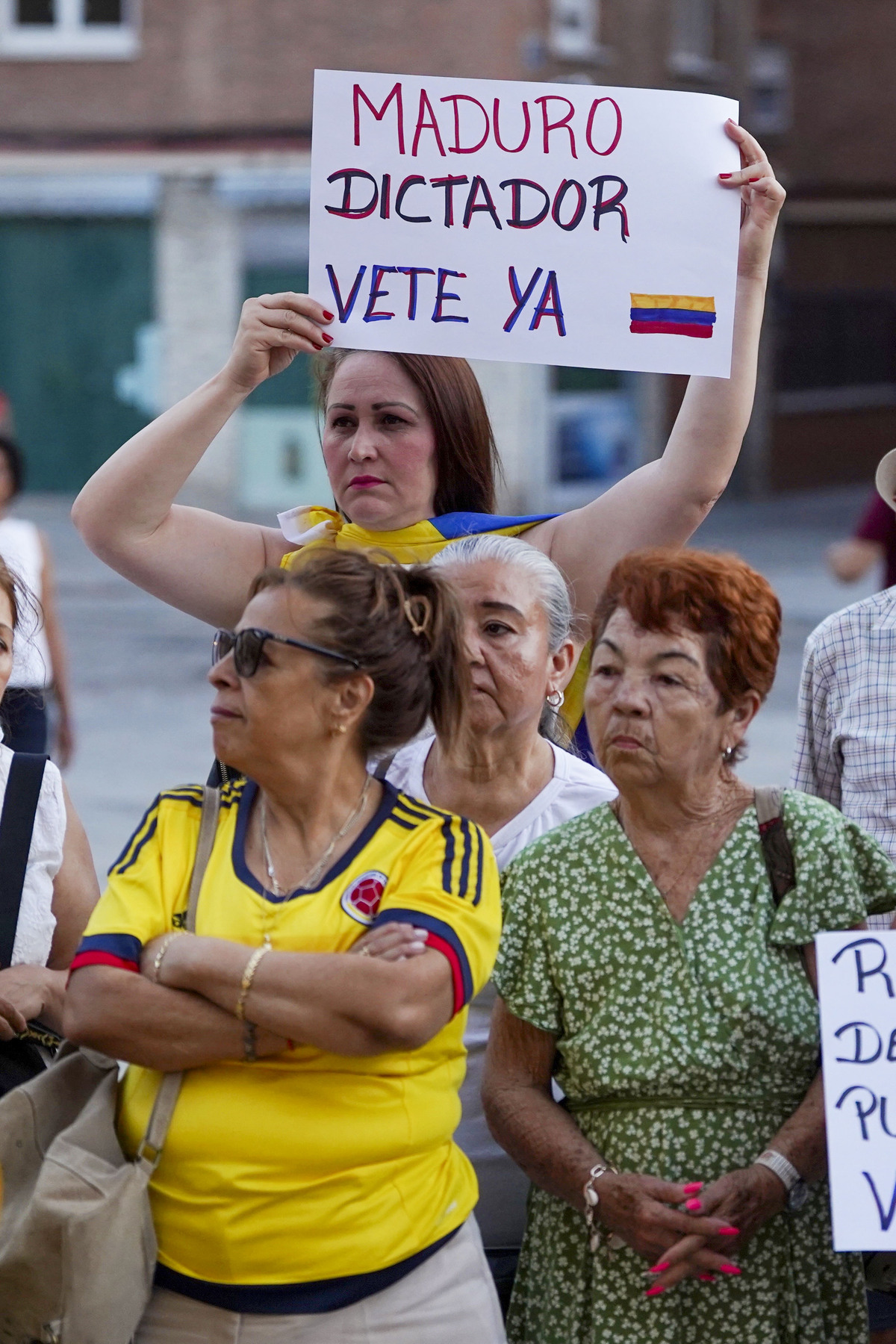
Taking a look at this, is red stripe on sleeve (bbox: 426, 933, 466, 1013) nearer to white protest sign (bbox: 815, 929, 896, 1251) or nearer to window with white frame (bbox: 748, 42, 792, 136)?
white protest sign (bbox: 815, 929, 896, 1251)

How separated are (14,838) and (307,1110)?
28.5 inches

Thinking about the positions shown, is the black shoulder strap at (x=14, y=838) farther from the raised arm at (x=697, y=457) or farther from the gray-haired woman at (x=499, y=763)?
the raised arm at (x=697, y=457)

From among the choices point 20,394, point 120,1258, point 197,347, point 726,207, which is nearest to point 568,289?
point 726,207

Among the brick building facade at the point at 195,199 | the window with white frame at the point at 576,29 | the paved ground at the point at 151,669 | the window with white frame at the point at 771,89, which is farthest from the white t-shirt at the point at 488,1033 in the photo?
the window with white frame at the point at 771,89

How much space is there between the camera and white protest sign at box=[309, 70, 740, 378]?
2.96 m

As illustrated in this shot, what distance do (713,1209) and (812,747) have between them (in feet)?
3.95

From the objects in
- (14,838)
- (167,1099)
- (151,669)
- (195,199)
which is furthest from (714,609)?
(195,199)

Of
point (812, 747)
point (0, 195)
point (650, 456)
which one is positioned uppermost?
point (0, 195)

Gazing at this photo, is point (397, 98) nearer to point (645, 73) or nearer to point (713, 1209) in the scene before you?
point (713, 1209)

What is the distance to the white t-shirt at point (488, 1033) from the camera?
2.77m

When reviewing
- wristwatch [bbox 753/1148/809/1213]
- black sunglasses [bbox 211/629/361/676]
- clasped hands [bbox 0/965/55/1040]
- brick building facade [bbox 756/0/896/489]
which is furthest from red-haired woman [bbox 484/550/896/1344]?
brick building facade [bbox 756/0/896/489]

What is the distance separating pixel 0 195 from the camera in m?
20.9

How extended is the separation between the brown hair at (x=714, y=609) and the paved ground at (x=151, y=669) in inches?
196

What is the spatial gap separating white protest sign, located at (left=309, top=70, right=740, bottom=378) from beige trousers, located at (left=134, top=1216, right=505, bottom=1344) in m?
1.47
